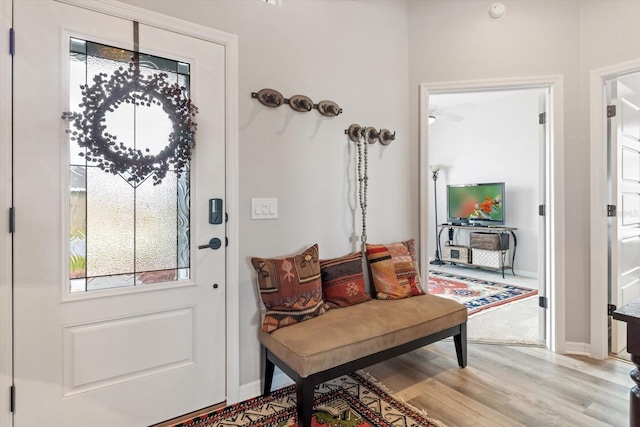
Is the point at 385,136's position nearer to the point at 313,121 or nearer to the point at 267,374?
the point at 313,121

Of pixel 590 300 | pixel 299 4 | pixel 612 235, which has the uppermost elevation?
pixel 299 4

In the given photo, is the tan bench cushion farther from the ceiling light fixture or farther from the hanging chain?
the ceiling light fixture

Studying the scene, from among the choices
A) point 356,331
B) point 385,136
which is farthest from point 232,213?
point 385,136

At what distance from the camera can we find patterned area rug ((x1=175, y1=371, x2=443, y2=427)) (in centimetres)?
182

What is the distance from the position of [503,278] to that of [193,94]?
5.13 meters

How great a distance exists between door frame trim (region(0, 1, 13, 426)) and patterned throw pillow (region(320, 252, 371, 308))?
1571 mm

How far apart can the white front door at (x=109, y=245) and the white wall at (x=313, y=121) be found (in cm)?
18

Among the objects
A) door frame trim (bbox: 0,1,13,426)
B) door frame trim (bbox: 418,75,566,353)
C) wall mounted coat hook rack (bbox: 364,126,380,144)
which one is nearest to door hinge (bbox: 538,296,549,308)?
door frame trim (bbox: 418,75,566,353)

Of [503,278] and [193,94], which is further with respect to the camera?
[503,278]

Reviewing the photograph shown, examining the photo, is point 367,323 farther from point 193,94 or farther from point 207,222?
point 193,94

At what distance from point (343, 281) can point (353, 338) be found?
502 millimetres

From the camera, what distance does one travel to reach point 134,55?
1.74 m

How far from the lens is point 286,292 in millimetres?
1979

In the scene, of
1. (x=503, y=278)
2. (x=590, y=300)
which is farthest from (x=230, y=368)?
(x=503, y=278)
